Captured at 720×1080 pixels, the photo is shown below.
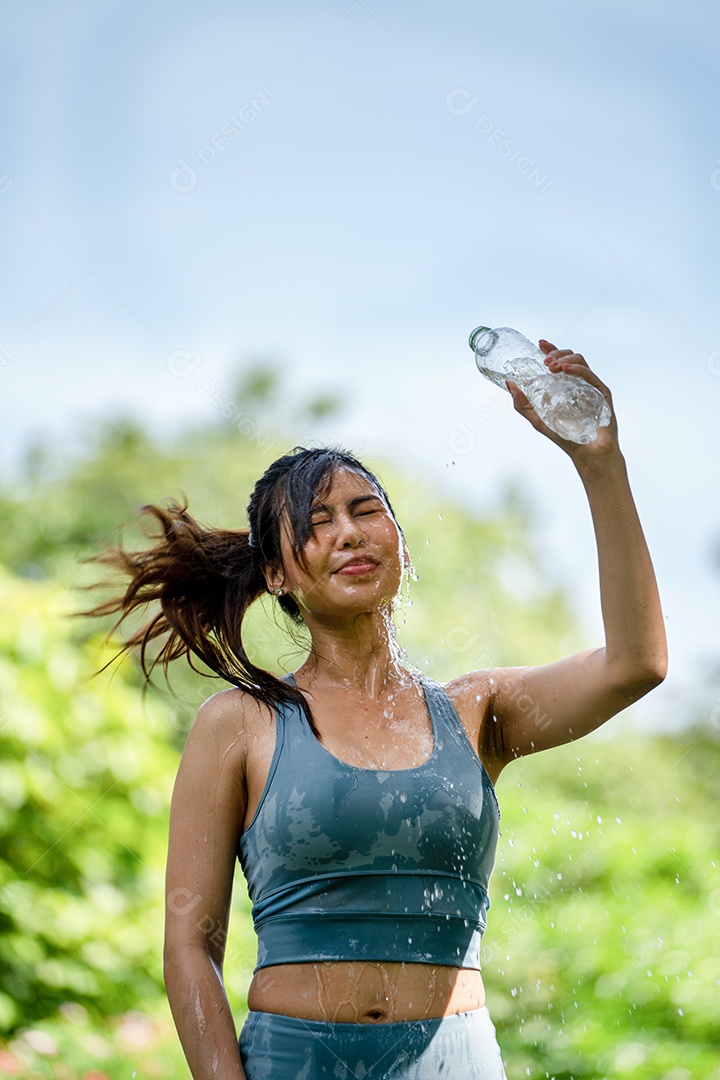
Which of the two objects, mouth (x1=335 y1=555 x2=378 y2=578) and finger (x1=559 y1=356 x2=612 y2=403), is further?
mouth (x1=335 y1=555 x2=378 y2=578)

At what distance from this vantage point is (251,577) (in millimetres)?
2324

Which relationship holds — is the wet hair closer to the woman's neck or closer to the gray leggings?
the woman's neck

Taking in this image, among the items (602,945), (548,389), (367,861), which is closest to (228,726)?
(367,861)

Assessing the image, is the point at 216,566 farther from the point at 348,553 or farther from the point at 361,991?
the point at 361,991

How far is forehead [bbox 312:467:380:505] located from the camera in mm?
2104

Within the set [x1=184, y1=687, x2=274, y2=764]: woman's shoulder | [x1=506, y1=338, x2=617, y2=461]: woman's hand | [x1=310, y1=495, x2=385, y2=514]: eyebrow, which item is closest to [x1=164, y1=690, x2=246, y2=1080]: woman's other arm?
[x1=184, y1=687, x2=274, y2=764]: woman's shoulder

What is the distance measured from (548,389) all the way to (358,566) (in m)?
0.45

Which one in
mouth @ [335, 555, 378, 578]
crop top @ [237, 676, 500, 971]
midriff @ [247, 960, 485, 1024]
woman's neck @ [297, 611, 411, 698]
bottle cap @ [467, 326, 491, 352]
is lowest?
midriff @ [247, 960, 485, 1024]

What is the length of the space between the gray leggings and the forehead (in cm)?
87

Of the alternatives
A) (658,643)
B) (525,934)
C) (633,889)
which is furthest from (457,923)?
(633,889)

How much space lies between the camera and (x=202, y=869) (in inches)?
74.9

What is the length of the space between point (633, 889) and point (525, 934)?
2.71 ft

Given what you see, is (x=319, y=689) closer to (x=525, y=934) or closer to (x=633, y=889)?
(x=525, y=934)

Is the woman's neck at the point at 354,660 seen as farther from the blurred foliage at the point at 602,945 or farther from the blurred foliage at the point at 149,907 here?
the blurred foliage at the point at 602,945
